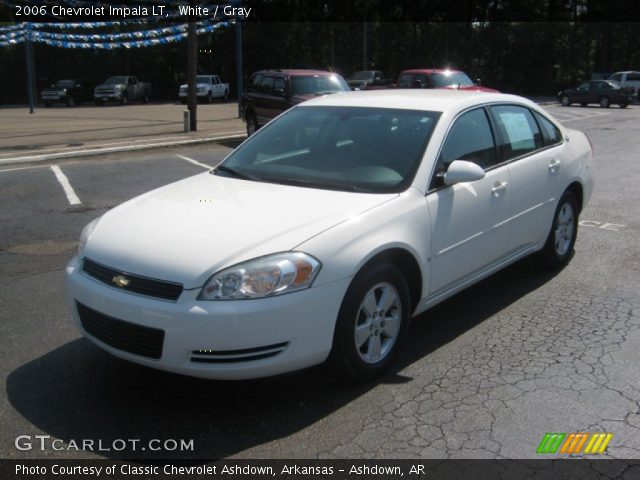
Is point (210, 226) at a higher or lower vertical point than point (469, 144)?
lower

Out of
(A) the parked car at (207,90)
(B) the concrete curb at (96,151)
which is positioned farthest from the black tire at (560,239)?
(A) the parked car at (207,90)

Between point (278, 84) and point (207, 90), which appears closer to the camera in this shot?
point (278, 84)

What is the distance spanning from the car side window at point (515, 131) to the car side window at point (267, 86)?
1198 cm

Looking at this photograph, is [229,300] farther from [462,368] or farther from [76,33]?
[76,33]

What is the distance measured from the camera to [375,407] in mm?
3555

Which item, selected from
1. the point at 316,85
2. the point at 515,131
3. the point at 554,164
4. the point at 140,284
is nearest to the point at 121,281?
the point at 140,284

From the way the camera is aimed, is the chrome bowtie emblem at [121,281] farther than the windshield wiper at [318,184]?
No

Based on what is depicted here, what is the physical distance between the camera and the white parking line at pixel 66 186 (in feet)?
29.9

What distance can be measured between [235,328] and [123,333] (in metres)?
0.63

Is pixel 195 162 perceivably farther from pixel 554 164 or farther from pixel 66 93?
pixel 66 93

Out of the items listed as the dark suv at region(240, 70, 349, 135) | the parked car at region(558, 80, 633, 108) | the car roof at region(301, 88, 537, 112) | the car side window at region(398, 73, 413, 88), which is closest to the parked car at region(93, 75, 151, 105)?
the car side window at region(398, 73, 413, 88)

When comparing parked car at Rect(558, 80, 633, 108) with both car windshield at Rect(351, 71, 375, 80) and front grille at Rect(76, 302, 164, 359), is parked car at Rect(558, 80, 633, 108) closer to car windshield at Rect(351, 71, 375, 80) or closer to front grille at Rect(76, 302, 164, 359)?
car windshield at Rect(351, 71, 375, 80)

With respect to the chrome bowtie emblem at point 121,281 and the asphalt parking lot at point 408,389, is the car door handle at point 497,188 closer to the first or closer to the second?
the asphalt parking lot at point 408,389

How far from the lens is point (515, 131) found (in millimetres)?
5301
